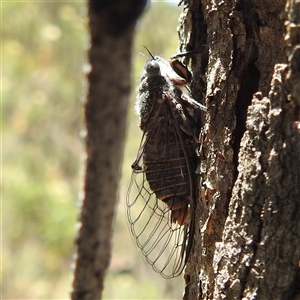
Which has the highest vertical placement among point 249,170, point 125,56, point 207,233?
point 125,56

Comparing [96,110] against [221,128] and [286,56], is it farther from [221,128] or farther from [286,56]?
[286,56]

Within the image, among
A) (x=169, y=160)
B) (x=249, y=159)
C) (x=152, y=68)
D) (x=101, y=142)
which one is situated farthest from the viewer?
(x=101, y=142)

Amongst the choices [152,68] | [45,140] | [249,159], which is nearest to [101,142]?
[152,68]

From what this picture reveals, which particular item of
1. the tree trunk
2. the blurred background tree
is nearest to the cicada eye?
the tree trunk

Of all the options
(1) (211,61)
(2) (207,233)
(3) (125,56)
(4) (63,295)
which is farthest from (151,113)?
(4) (63,295)

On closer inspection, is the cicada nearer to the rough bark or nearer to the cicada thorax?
the cicada thorax

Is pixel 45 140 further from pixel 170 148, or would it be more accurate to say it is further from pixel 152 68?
pixel 170 148

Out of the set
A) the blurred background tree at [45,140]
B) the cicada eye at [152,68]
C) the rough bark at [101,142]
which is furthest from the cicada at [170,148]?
the blurred background tree at [45,140]
